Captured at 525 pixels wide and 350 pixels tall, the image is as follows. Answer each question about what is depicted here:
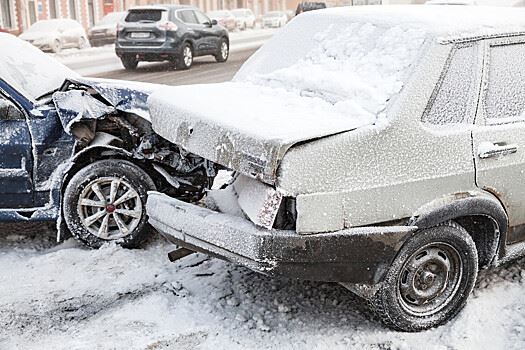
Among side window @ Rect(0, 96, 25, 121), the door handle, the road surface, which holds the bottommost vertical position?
the road surface

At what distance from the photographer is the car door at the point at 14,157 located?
5.34 m

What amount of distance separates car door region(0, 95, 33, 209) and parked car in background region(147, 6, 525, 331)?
4.41 ft

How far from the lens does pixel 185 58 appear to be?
19.8m

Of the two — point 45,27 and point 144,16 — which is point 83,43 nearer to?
point 45,27

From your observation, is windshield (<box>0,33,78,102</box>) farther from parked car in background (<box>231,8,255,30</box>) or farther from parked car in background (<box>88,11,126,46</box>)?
parked car in background (<box>231,8,255,30</box>)

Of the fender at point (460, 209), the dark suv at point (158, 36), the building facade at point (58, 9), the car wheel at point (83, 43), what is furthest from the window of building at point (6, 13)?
the fender at point (460, 209)

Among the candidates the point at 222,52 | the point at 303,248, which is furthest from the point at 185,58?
the point at 303,248

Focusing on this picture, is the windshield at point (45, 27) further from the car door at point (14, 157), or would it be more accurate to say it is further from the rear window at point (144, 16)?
the car door at point (14, 157)

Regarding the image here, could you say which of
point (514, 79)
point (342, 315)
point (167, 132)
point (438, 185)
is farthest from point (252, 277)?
point (514, 79)

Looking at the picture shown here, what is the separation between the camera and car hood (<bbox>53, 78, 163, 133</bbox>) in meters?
5.39

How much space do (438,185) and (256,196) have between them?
1.03 m

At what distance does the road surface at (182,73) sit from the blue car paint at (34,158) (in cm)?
1080

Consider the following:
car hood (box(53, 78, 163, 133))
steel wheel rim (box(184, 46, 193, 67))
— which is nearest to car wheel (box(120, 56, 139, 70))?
steel wheel rim (box(184, 46, 193, 67))

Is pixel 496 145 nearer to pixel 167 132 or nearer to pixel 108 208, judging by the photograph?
pixel 167 132
